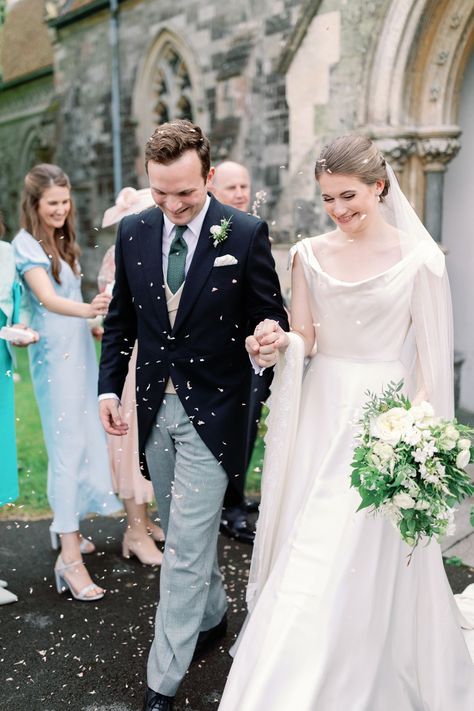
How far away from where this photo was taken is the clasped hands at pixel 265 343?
292 cm

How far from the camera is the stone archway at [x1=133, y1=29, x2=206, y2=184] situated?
11.5m

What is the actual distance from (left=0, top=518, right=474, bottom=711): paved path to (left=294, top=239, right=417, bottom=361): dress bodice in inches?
64.0

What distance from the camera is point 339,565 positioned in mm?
2973

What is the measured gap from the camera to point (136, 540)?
4.90 metres

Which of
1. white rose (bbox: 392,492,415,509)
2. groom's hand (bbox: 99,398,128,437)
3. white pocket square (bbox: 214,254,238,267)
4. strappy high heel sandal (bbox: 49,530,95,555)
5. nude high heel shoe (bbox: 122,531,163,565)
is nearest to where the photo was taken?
white rose (bbox: 392,492,415,509)

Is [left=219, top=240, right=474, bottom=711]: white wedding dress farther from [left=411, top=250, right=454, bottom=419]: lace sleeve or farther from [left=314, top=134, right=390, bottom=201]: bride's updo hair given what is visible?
[left=314, top=134, right=390, bottom=201]: bride's updo hair

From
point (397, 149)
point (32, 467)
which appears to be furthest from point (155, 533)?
point (397, 149)

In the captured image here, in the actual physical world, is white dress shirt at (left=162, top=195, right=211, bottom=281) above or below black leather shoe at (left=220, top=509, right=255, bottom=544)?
above

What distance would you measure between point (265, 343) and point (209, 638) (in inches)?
65.3

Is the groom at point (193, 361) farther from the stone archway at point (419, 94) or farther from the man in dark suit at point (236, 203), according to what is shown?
the stone archway at point (419, 94)

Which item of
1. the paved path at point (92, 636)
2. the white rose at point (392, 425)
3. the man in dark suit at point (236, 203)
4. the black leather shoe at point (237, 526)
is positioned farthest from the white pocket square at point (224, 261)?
the black leather shoe at point (237, 526)

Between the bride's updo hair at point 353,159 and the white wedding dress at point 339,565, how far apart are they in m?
0.38

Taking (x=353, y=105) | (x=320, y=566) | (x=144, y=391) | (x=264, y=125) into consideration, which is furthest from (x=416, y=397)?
(x=264, y=125)

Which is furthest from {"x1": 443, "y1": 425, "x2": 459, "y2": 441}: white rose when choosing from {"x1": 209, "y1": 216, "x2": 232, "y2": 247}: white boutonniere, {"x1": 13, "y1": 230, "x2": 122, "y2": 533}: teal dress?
{"x1": 13, "y1": 230, "x2": 122, "y2": 533}: teal dress
